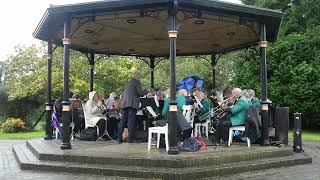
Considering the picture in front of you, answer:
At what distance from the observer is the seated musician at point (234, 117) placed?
1004 centimetres

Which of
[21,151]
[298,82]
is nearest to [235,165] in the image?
[21,151]

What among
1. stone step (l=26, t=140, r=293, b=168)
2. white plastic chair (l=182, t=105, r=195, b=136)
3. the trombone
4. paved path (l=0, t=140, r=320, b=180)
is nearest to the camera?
paved path (l=0, t=140, r=320, b=180)

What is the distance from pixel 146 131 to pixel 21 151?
348 cm

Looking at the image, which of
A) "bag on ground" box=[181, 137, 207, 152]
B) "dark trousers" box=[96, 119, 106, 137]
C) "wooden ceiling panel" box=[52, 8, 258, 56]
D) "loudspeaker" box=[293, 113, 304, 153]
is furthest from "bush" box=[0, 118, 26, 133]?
"loudspeaker" box=[293, 113, 304, 153]

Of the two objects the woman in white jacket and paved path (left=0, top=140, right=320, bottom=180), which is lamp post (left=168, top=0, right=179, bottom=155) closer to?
paved path (left=0, top=140, right=320, bottom=180)

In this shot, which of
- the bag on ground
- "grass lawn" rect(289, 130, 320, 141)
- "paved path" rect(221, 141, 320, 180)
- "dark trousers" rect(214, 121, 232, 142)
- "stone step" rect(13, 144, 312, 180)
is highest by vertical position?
"dark trousers" rect(214, 121, 232, 142)

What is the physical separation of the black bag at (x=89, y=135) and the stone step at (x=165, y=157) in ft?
6.26

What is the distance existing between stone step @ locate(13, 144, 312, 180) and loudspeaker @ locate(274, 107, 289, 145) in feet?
4.74

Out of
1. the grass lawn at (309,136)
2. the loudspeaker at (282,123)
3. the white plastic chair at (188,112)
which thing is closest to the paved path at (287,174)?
the loudspeaker at (282,123)

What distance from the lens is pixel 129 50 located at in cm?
1694

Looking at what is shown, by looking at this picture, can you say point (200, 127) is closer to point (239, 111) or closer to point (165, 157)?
point (239, 111)

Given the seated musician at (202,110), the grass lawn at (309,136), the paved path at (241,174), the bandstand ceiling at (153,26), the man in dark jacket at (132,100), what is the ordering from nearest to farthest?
the paved path at (241,174), the bandstand ceiling at (153,26), the man in dark jacket at (132,100), the seated musician at (202,110), the grass lawn at (309,136)

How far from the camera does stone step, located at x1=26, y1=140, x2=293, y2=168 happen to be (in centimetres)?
800

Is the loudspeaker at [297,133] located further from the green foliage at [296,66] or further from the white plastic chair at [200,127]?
the green foliage at [296,66]
